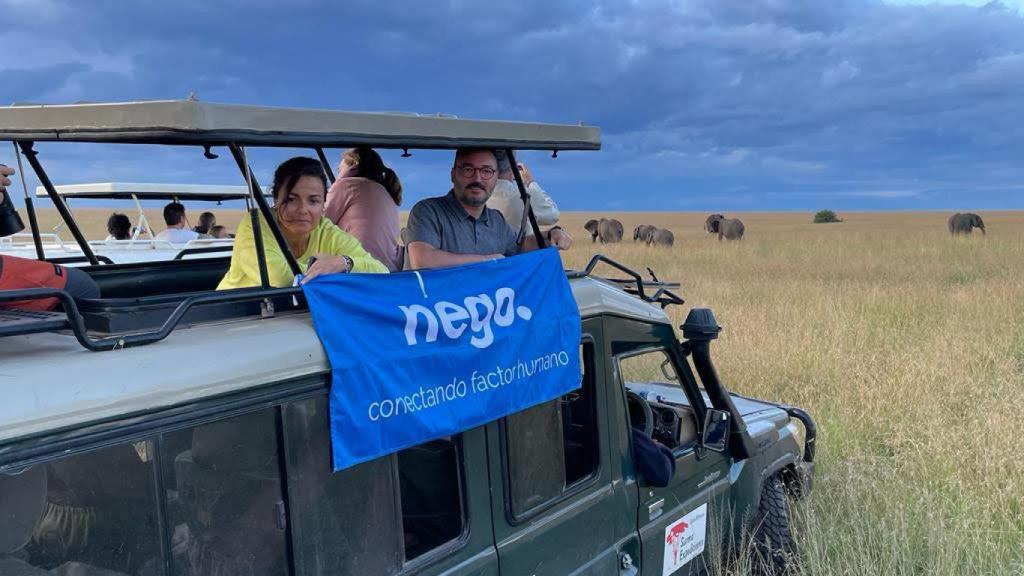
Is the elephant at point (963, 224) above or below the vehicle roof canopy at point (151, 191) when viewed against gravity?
below

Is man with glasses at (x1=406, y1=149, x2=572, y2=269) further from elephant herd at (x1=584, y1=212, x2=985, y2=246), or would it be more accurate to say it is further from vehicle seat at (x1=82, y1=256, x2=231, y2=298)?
elephant herd at (x1=584, y1=212, x2=985, y2=246)

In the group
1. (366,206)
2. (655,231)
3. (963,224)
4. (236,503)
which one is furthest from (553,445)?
(963,224)

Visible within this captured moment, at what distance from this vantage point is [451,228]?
160 inches

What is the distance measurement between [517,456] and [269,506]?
0.93 m

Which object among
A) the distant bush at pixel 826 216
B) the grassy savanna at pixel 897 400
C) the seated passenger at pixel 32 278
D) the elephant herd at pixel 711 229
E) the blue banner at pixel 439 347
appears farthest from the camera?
the distant bush at pixel 826 216

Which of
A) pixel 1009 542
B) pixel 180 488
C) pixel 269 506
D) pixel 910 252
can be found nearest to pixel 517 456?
pixel 269 506

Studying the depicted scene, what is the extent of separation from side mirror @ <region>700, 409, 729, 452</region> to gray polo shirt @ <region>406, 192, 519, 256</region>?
1268mm

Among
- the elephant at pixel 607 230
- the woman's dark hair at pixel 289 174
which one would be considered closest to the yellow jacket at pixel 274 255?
the woman's dark hair at pixel 289 174

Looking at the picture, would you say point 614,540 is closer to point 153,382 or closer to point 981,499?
point 153,382

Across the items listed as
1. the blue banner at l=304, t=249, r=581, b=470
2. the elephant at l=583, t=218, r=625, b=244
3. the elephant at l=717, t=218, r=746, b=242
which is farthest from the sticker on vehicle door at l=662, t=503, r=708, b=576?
the elephant at l=583, t=218, r=625, b=244

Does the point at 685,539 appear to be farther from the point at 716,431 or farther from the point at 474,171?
the point at 474,171

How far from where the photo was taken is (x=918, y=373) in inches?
303

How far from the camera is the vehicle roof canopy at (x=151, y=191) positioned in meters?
9.38

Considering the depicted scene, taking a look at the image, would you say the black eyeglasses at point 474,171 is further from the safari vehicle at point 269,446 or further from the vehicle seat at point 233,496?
the vehicle seat at point 233,496
